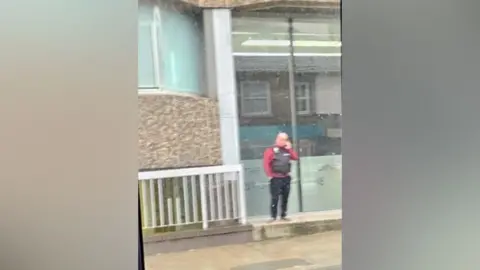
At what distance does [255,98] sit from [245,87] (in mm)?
47

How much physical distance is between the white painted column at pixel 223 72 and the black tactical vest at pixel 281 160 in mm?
132

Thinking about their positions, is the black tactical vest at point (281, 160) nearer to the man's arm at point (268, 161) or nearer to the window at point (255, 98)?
the man's arm at point (268, 161)

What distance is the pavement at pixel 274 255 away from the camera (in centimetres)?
151

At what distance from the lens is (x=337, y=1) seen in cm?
157

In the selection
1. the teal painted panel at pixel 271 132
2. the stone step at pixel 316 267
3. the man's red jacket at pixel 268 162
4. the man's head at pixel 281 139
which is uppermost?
the teal painted panel at pixel 271 132

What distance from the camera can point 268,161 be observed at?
1.55 metres

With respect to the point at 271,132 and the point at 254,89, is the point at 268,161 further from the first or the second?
the point at 254,89

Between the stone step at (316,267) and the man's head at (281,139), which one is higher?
the man's head at (281,139)

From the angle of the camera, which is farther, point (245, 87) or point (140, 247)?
point (245, 87)

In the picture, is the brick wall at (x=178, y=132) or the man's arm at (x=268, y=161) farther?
the man's arm at (x=268, y=161)
